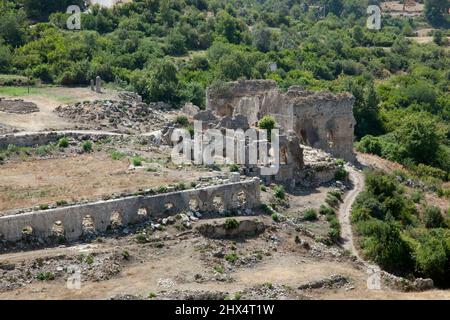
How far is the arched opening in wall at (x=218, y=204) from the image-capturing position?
1635 inches

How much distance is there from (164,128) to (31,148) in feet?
24.7

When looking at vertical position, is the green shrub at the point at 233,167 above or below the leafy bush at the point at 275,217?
above

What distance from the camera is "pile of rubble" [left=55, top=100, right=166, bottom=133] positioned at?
5459cm

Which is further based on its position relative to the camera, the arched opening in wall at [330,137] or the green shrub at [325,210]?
the arched opening in wall at [330,137]

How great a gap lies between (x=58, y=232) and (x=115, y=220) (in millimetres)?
2562

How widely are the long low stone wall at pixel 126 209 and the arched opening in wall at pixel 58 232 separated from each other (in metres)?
0.04

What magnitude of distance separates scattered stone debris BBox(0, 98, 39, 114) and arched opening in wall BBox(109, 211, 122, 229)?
1844 centimetres

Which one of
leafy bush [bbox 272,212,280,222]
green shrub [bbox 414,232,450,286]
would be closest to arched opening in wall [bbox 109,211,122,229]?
leafy bush [bbox 272,212,280,222]

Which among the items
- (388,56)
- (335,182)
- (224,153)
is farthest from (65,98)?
(388,56)

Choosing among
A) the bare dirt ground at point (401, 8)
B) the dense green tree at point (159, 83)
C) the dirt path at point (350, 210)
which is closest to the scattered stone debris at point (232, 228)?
the dirt path at point (350, 210)

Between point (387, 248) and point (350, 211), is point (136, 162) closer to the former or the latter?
point (350, 211)

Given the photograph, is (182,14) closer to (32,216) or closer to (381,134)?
(381,134)

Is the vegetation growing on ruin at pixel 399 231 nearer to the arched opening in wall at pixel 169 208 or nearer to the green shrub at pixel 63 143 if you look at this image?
the arched opening in wall at pixel 169 208

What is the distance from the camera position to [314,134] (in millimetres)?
54156
